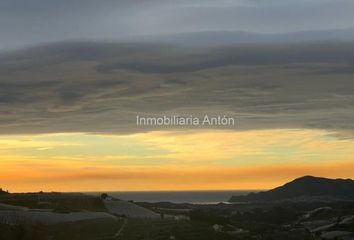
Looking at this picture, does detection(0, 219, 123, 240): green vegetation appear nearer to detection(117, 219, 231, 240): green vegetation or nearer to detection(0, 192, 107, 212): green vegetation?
detection(117, 219, 231, 240): green vegetation

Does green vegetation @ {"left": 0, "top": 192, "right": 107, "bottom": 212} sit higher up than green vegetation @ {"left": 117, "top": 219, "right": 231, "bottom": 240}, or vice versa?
green vegetation @ {"left": 0, "top": 192, "right": 107, "bottom": 212}

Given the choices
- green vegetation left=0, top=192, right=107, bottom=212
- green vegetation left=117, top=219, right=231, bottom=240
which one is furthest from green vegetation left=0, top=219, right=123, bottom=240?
green vegetation left=0, top=192, right=107, bottom=212

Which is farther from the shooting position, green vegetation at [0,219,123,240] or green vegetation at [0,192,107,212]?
green vegetation at [0,192,107,212]

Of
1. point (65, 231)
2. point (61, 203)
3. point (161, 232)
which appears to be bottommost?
point (161, 232)

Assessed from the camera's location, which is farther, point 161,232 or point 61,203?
point 61,203

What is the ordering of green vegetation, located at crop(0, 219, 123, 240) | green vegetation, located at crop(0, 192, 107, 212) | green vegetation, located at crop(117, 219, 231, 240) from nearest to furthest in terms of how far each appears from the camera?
green vegetation, located at crop(0, 219, 123, 240), green vegetation, located at crop(117, 219, 231, 240), green vegetation, located at crop(0, 192, 107, 212)

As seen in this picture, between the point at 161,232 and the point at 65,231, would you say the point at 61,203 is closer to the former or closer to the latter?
the point at 161,232

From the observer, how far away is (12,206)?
164 ft

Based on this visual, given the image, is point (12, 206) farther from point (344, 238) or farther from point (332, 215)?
point (332, 215)

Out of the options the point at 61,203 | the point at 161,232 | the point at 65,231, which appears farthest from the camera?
the point at 61,203

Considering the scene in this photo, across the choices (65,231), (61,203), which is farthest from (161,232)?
(61,203)

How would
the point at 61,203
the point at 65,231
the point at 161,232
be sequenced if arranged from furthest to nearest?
the point at 61,203
the point at 161,232
the point at 65,231

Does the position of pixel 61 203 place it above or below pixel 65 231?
above

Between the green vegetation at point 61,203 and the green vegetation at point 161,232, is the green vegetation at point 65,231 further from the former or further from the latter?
the green vegetation at point 61,203
